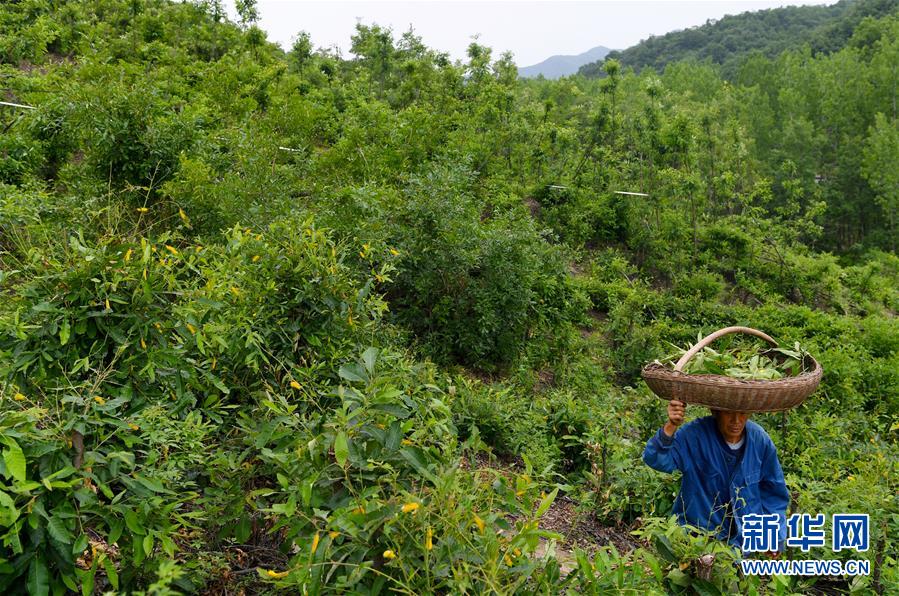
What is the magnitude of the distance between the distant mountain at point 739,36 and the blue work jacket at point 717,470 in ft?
190

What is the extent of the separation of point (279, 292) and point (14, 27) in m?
12.6

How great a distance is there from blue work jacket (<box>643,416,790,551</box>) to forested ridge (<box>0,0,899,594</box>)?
40cm

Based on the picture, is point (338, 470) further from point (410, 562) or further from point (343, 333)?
point (343, 333)

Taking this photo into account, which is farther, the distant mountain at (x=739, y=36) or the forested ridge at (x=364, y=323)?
the distant mountain at (x=739, y=36)

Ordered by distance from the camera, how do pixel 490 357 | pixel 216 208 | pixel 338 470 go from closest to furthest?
pixel 338 470 < pixel 216 208 < pixel 490 357

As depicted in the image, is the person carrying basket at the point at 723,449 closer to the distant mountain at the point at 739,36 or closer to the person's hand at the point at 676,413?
the person's hand at the point at 676,413

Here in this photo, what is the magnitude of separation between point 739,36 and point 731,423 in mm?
76375

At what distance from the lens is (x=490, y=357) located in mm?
7234

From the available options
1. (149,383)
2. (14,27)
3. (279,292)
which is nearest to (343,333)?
(279,292)

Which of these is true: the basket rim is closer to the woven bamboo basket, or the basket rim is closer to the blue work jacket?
the woven bamboo basket

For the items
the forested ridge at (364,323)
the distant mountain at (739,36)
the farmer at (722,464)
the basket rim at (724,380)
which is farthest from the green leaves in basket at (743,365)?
the distant mountain at (739,36)

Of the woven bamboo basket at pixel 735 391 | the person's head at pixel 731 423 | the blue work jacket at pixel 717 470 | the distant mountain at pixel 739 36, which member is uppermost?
the distant mountain at pixel 739 36

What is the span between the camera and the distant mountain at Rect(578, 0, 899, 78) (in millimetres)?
59812

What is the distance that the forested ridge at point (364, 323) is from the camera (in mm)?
1782
